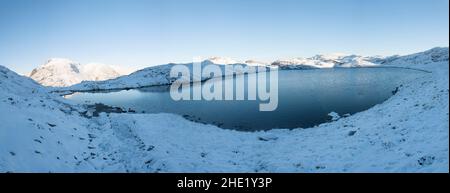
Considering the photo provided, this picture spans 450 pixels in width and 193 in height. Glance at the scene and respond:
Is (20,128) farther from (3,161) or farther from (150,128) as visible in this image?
(150,128)

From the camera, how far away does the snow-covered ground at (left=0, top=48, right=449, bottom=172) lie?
14.7 m

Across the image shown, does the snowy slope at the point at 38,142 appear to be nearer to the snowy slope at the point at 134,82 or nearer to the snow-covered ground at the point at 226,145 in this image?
the snow-covered ground at the point at 226,145

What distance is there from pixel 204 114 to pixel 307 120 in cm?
1405

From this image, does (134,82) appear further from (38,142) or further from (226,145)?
(38,142)

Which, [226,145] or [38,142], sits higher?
[38,142]

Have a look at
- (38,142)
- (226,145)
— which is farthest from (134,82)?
(38,142)

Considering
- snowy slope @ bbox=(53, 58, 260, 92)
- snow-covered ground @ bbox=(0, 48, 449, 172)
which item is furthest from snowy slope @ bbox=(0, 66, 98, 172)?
snowy slope @ bbox=(53, 58, 260, 92)

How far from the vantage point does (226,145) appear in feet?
70.8
